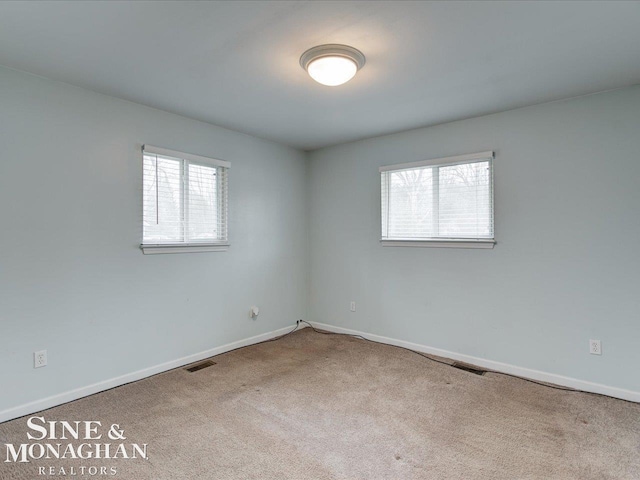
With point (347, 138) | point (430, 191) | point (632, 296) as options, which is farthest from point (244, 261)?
point (632, 296)

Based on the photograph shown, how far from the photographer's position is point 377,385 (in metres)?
2.90

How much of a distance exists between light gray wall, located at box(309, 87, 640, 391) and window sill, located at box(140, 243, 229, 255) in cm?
171

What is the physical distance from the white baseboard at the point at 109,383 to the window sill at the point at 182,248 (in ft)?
3.43

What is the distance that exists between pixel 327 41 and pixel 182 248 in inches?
89.6

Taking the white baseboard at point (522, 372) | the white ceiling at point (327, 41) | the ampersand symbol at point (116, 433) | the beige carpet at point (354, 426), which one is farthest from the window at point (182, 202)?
the white baseboard at point (522, 372)

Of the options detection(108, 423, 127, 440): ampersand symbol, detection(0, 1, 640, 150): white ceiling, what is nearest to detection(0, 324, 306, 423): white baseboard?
detection(108, 423, 127, 440): ampersand symbol

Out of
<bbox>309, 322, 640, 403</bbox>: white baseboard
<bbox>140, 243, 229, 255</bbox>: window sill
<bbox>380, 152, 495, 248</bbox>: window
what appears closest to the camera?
<bbox>309, 322, 640, 403</bbox>: white baseboard

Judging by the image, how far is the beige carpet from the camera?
186cm

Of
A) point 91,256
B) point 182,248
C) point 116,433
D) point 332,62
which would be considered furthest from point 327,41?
point 116,433

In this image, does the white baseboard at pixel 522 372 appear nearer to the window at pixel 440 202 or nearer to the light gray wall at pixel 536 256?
the light gray wall at pixel 536 256

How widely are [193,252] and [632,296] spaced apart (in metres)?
3.77

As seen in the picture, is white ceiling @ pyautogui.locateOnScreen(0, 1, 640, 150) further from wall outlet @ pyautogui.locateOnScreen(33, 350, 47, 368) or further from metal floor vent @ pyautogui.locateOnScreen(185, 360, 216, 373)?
metal floor vent @ pyautogui.locateOnScreen(185, 360, 216, 373)

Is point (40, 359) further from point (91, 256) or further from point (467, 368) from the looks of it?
point (467, 368)

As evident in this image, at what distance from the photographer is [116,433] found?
2172mm
